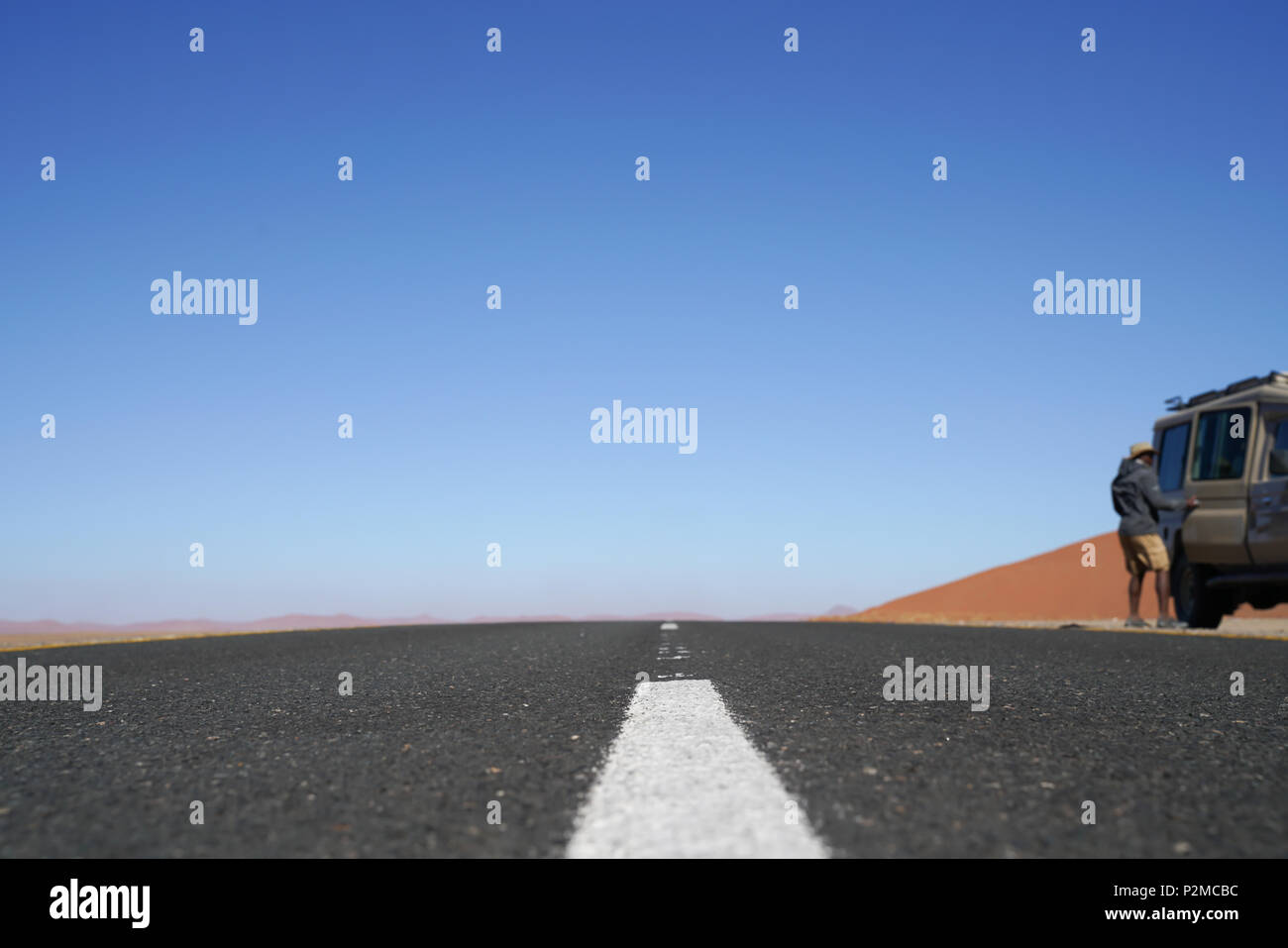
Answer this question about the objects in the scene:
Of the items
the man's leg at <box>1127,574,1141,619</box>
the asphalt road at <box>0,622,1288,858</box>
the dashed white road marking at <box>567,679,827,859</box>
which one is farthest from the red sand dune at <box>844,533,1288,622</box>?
the dashed white road marking at <box>567,679,827,859</box>

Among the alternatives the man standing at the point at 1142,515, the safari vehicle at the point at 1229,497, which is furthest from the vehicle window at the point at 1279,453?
the man standing at the point at 1142,515

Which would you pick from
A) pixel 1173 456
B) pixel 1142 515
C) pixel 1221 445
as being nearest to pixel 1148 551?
pixel 1142 515

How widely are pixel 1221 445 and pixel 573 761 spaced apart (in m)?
10.8

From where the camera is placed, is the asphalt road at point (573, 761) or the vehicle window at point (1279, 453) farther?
the vehicle window at point (1279, 453)

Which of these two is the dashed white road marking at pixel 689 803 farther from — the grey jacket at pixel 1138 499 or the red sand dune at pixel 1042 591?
the red sand dune at pixel 1042 591

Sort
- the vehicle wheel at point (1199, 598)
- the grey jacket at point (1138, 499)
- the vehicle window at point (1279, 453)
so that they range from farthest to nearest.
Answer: the grey jacket at point (1138, 499) → the vehicle wheel at point (1199, 598) → the vehicle window at point (1279, 453)

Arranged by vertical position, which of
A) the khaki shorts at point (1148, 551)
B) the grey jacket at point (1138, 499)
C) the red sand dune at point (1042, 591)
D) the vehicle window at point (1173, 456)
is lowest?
the red sand dune at point (1042, 591)

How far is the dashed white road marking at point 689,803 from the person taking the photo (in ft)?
6.68

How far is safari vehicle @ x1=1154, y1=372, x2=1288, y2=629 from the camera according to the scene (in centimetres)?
1034

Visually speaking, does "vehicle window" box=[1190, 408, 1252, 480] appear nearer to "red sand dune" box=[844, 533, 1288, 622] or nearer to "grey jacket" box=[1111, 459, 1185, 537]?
"grey jacket" box=[1111, 459, 1185, 537]

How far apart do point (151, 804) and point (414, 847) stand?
3.01ft

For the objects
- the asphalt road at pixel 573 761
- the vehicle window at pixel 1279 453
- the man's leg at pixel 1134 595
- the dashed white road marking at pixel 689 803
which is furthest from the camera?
the man's leg at pixel 1134 595

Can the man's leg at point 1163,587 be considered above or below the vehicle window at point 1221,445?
below
